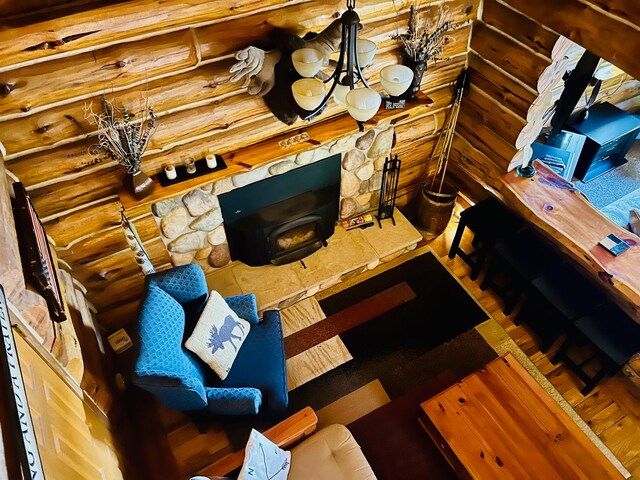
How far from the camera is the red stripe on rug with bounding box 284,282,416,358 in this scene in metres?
3.69

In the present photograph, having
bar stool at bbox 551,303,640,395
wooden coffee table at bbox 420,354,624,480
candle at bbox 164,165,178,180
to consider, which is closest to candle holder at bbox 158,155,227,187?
candle at bbox 164,165,178,180

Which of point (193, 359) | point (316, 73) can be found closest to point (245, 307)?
point (193, 359)

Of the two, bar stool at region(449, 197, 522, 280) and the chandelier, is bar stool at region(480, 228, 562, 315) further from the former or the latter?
the chandelier

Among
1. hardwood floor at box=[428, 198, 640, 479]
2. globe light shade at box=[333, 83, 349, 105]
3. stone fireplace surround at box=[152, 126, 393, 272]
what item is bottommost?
hardwood floor at box=[428, 198, 640, 479]

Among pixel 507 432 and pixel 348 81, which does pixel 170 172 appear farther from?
pixel 507 432

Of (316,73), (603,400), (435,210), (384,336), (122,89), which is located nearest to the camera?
(316,73)

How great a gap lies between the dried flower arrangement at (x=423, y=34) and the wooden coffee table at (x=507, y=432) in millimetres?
2135

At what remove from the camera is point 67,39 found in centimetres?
218

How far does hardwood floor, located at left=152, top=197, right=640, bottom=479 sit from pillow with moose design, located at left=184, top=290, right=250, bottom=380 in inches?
24.0

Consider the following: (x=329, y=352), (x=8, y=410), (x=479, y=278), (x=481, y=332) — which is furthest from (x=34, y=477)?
(x=479, y=278)

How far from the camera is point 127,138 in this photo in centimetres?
253

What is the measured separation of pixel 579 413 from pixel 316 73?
9.94ft

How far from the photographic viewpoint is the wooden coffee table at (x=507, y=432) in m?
2.71

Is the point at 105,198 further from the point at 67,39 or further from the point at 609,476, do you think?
the point at 609,476
